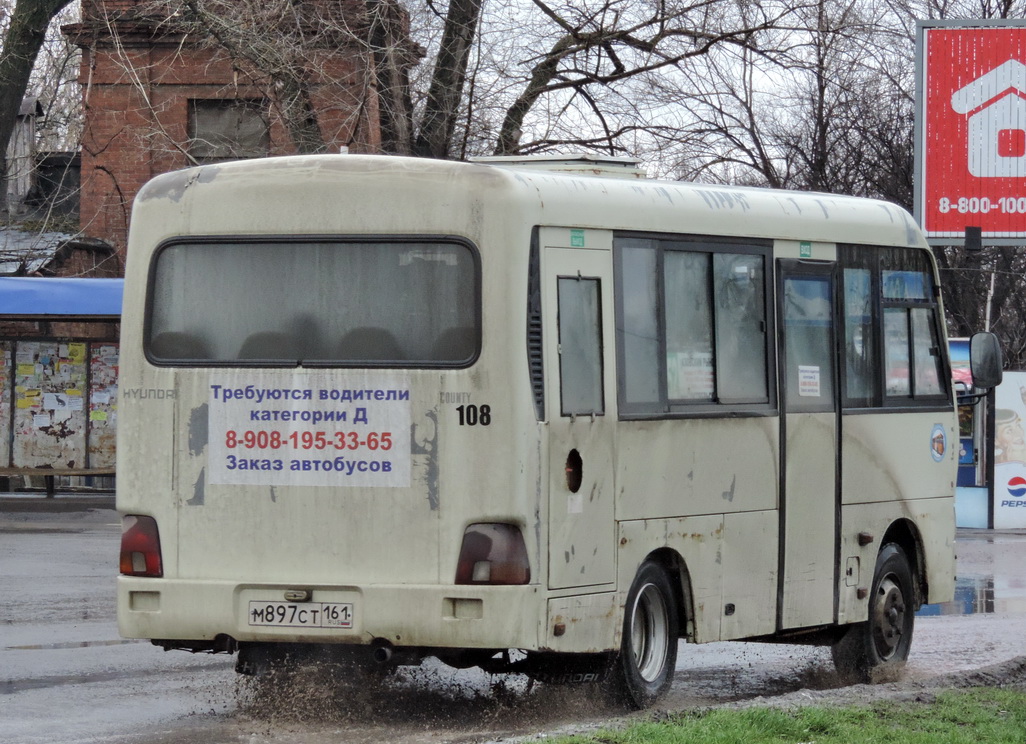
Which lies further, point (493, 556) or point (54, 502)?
point (54, 502)

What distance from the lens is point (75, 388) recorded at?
2286 cm

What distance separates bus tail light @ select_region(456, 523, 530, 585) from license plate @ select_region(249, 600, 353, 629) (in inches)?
21.5

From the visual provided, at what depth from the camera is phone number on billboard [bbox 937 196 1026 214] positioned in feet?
75.5

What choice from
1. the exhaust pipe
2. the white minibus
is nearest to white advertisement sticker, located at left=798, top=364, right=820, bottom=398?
the white minibus

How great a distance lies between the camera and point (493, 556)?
740 centimetres

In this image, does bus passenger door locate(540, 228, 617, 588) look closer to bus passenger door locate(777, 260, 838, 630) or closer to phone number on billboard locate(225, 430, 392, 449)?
phone number on billboard locate(225, 430, 392, 449)

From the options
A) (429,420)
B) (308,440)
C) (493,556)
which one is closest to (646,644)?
(493,556)

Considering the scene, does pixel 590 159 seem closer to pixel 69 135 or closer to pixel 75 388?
pixel 75 388

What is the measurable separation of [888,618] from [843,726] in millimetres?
3335

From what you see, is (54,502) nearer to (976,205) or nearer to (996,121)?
(976,205)

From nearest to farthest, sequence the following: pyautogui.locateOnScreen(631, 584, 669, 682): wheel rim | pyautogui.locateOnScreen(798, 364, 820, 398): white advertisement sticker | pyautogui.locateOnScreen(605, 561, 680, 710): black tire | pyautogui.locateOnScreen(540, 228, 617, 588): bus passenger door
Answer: pyautogui.locateOnScreen(540, 228, 617, 588): bus passenger door, pyautogui.locateOnScreen(605, 561, 680, 710): black tire, pyautogui.locateOnScreen(631, 584, 669, 682): wheel rim, pyautogui.locateOnScreen(798, 364, 820, 398): white advertisement sticker

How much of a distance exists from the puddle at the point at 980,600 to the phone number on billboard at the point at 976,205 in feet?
25.2

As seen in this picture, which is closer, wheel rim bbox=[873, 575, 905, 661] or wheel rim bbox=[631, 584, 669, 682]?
wheel rim bbox=[631, 584, 669, 682]

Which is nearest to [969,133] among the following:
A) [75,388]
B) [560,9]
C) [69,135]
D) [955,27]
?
[955,27]
